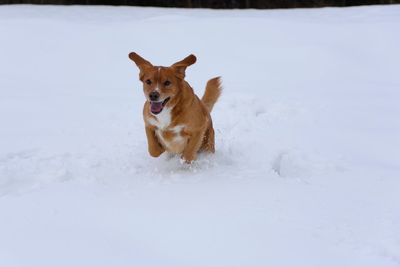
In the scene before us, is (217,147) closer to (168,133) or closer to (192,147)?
(192,147)

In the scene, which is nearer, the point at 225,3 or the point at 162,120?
the point at 162,120

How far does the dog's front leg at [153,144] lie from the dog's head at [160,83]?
326mm

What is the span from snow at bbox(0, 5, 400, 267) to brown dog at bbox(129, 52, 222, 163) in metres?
0.20

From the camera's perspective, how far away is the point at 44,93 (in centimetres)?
611

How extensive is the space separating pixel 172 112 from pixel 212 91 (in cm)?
88

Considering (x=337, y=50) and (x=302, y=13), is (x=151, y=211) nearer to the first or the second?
(x=337, y=50)

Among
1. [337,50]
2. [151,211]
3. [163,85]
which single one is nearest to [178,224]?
[151,211]

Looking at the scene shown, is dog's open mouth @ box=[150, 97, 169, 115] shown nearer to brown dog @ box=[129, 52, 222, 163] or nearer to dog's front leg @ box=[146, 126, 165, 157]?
brown dog @ box=[129, 52, 222, 163]

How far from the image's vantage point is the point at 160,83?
3.78m

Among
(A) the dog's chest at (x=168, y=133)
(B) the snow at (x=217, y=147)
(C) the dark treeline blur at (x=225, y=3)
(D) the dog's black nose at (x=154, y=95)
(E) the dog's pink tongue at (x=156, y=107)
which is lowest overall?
(C) the dark treeline blur at (x=225, y=3)

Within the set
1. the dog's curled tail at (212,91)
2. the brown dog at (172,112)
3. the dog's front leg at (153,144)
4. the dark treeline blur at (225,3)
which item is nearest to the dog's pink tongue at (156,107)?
the brown dog at (172,112)

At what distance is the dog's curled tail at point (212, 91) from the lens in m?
4.75

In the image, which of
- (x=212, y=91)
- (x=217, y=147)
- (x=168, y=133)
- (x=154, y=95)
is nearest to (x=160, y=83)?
(x=154, y=95)

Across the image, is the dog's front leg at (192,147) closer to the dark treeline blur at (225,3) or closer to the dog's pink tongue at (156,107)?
the dog's pink tongue at (156,107)
